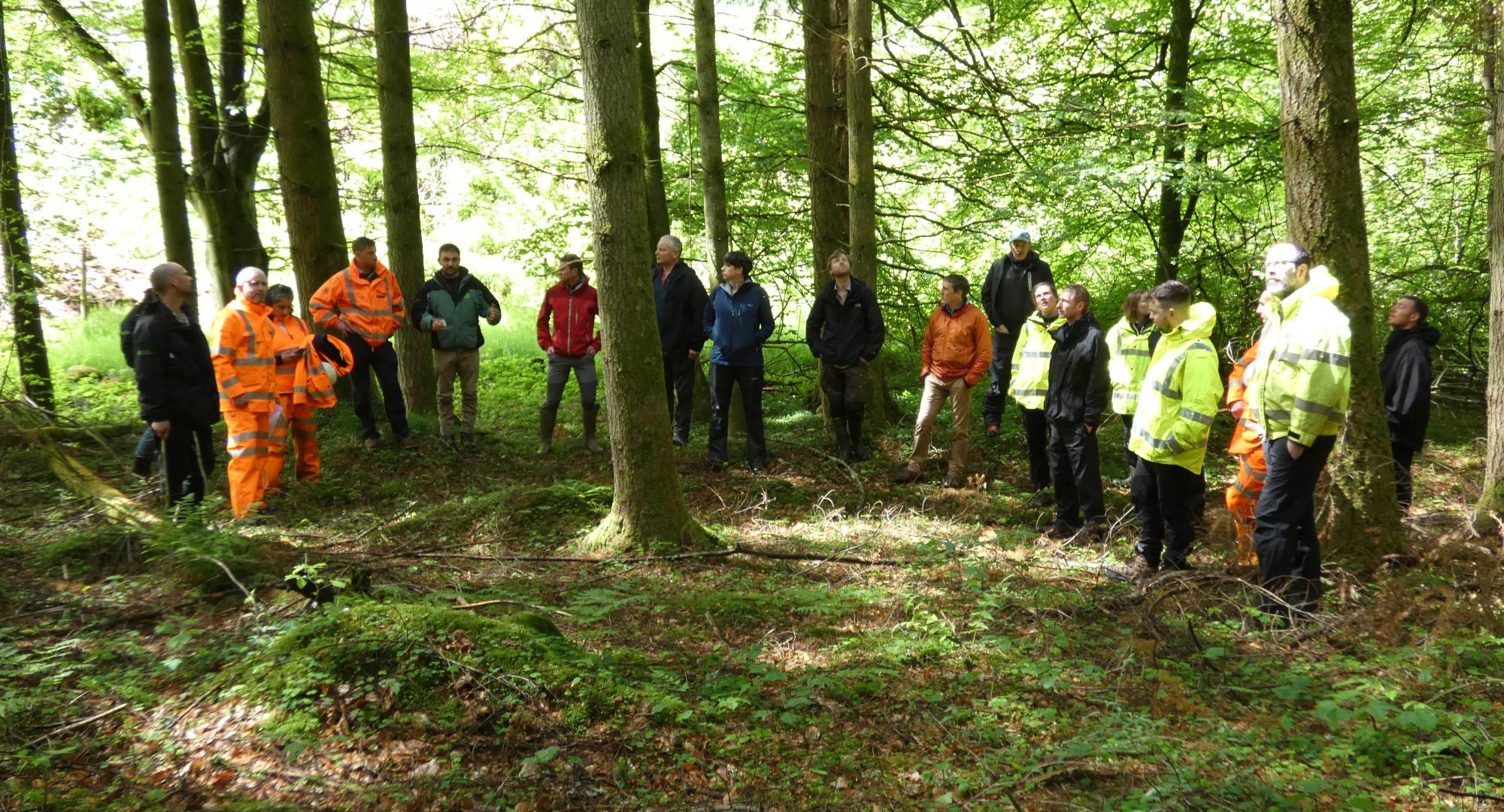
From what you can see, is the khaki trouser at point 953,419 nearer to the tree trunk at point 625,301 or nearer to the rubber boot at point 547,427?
the tree trunk at point 625,301

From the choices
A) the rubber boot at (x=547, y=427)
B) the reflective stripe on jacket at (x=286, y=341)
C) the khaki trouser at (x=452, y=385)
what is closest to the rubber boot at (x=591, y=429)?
the rubber boot at (x=547, y=427)

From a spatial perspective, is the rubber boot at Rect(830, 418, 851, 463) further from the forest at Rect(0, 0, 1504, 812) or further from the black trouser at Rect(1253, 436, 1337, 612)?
the black trouser at Rect(1253, 436, 1337, 612)

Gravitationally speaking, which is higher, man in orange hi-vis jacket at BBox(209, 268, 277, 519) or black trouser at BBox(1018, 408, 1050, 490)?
man in orange hi-vis jacket at BBox(209, 268, 277, 519)

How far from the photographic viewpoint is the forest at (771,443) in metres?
3.20

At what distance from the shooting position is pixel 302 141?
30.2ft

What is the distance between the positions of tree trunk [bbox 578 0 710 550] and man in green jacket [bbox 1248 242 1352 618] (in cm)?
342

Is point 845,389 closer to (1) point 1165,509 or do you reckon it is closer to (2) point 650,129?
(1) point 1165,509

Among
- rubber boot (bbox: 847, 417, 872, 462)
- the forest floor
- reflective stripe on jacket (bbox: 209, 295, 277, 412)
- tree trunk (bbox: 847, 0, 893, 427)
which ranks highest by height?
tree trunk (bbox: 847, 0, 893, 427)

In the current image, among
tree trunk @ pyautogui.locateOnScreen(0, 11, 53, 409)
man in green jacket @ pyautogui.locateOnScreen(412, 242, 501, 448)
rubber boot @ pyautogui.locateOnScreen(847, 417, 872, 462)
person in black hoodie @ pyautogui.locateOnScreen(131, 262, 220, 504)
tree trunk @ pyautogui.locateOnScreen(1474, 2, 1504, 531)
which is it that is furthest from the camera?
man in green jacket @ pyautogui.locateOnScreen(412, 242, 501, 448)

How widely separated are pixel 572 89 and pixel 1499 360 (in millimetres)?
12310

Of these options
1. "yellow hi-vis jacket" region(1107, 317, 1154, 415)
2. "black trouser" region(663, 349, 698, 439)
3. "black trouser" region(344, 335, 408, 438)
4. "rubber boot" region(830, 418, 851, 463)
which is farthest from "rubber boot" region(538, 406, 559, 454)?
"yellow hi-vis jacket" region(1107, 317, 1154, 415)

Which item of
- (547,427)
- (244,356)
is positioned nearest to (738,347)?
(547,427)

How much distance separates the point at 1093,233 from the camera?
12.1m

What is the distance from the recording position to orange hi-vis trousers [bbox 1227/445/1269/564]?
555cm
